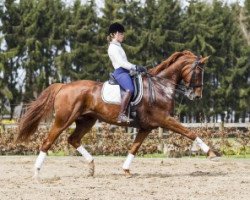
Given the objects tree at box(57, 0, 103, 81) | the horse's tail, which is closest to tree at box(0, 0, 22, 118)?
tree at box(57, 0, 103, 81)

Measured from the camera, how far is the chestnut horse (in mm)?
11211

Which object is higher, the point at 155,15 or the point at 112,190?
the point at 155,15

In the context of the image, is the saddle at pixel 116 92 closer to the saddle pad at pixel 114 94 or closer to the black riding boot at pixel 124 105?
the saddle pad at pixel 114 94

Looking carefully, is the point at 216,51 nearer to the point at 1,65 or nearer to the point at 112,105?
the point at 1,65

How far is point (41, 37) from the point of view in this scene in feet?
159

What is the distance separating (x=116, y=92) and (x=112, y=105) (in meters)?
0.26

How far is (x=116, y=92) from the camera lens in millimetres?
11195

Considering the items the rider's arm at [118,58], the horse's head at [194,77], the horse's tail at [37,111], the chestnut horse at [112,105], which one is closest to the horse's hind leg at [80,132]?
the chestnut horse at [112,105]

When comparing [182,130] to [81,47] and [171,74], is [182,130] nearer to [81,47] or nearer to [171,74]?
[171,74]

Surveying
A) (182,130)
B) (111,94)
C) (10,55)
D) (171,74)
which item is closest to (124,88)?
(111,94)

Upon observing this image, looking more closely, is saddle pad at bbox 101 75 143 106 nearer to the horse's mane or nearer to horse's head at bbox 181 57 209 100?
the horse's mane

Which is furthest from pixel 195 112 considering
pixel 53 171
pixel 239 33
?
pixel 53 171

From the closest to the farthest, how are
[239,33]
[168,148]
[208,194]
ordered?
[208,194] → [168,148] → [239,33]

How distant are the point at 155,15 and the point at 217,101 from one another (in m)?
8.59
